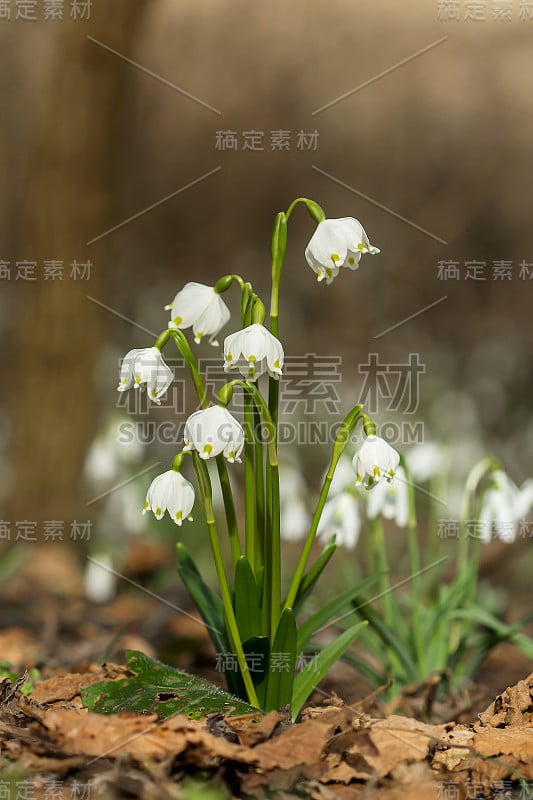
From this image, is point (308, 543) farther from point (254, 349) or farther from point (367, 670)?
point (367, 670)

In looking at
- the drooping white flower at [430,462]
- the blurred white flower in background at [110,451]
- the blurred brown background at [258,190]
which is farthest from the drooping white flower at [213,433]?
the blurred brown background at [258,190]

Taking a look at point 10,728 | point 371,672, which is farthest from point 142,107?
point 10,728

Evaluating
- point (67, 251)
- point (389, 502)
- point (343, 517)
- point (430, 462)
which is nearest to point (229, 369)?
point (343, 517)

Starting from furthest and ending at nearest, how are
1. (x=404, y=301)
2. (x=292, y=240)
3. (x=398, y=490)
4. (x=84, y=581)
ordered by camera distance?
(x=292, y=240)
(x=404, y=301)
(x=84, y=581)
(x=398, y=490)

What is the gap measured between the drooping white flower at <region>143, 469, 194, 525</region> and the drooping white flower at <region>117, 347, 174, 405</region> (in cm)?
17

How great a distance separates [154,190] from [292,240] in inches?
58.1

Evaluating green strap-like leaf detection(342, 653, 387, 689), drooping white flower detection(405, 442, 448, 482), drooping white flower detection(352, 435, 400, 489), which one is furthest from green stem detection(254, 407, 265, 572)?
drooping white flower detection(405, 442, 448, 482)

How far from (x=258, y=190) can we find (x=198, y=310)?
20.8 feet

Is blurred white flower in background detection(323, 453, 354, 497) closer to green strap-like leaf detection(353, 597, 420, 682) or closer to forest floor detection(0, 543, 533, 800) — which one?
green strap-like leaf detection(353, 597, 420, 682)

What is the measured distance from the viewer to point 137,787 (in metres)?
1.27

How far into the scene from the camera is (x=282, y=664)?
1.69 m

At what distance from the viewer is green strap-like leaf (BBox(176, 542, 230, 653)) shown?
1886 millimetres

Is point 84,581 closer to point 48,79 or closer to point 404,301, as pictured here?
point 48,79

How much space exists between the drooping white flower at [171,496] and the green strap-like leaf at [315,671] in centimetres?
48
